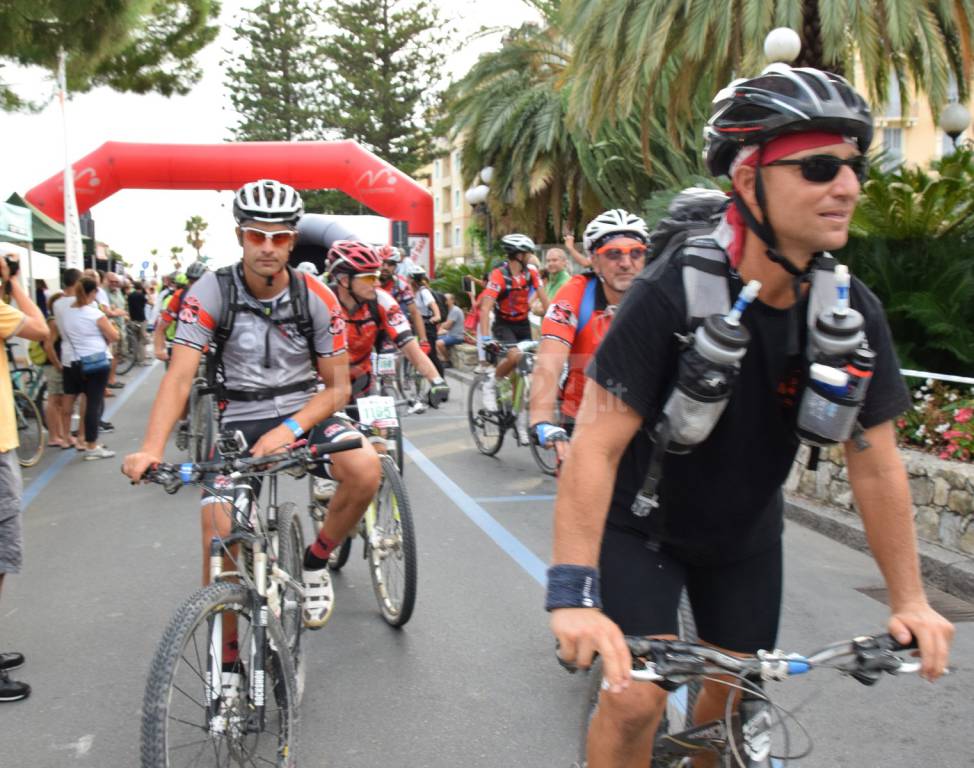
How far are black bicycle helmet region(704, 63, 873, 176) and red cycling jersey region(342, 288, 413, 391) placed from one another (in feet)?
15.5

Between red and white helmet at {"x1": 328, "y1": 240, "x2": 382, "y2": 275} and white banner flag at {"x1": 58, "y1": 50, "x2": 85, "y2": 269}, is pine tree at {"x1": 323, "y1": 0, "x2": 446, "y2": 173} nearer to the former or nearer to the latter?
white banner flag at {"x1": 58, "y1": 50, "x2": 85, "y2": 269}

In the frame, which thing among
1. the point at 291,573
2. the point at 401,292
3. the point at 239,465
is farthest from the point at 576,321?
the point at 401,292

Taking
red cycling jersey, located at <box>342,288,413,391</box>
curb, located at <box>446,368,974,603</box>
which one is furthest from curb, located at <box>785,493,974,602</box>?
red cycling jersey, located at <box>342,288,413,391</box>

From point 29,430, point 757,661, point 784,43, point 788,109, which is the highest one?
Result: point 784,43

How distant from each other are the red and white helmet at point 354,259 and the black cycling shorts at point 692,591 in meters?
4.44

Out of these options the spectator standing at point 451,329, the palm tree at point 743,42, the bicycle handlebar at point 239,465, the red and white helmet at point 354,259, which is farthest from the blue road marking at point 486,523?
the spectator standing at point 451,329

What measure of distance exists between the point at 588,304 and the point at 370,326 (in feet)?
6.74

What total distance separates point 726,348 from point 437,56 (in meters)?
46.3

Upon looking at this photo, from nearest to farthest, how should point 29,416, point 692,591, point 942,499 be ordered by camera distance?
point 692,591 < point 942,499 < point 29,416

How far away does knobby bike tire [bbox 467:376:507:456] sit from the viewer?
10266 millimetres

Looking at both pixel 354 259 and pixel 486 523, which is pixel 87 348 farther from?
pixel 486 523

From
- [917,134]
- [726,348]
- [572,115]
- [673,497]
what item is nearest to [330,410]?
[673,497]

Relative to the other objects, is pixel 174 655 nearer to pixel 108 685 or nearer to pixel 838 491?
pixel 108 685

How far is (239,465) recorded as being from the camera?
3400mm
